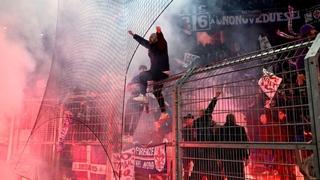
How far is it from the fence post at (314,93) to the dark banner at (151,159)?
181 cm

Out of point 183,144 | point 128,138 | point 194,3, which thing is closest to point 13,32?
point 194,3

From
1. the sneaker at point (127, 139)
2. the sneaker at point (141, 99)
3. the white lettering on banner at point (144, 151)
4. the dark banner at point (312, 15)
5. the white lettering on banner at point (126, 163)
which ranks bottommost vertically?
the white lettering on banner at point (126, 163)

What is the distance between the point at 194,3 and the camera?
7.70 m

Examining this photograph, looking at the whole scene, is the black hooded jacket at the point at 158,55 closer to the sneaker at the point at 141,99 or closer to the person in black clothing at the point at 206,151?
the sneaker at the point at 141,99

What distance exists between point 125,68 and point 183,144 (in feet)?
5.46

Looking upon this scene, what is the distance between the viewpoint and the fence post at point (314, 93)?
1840 mm

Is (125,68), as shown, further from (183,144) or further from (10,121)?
(10,121)

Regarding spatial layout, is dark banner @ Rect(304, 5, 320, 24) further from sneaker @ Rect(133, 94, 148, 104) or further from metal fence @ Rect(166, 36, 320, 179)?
sneaker @ Rect(133, 94, 148, 104)

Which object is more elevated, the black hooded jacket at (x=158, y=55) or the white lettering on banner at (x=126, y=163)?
the black hooded jacket at (x=158, y=55)

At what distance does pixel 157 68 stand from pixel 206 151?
242 centimetres

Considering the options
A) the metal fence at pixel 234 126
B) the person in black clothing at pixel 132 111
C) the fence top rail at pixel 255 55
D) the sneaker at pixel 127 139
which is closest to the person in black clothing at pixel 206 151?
the metal fence at pixel 234 126

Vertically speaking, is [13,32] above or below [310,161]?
above

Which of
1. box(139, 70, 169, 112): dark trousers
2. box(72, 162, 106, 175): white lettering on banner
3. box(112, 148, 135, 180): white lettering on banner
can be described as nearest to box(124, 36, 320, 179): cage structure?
box(139, 70, 169, 112): dark trousers

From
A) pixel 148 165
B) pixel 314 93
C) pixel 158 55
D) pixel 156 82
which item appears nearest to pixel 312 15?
pixel 158 55
